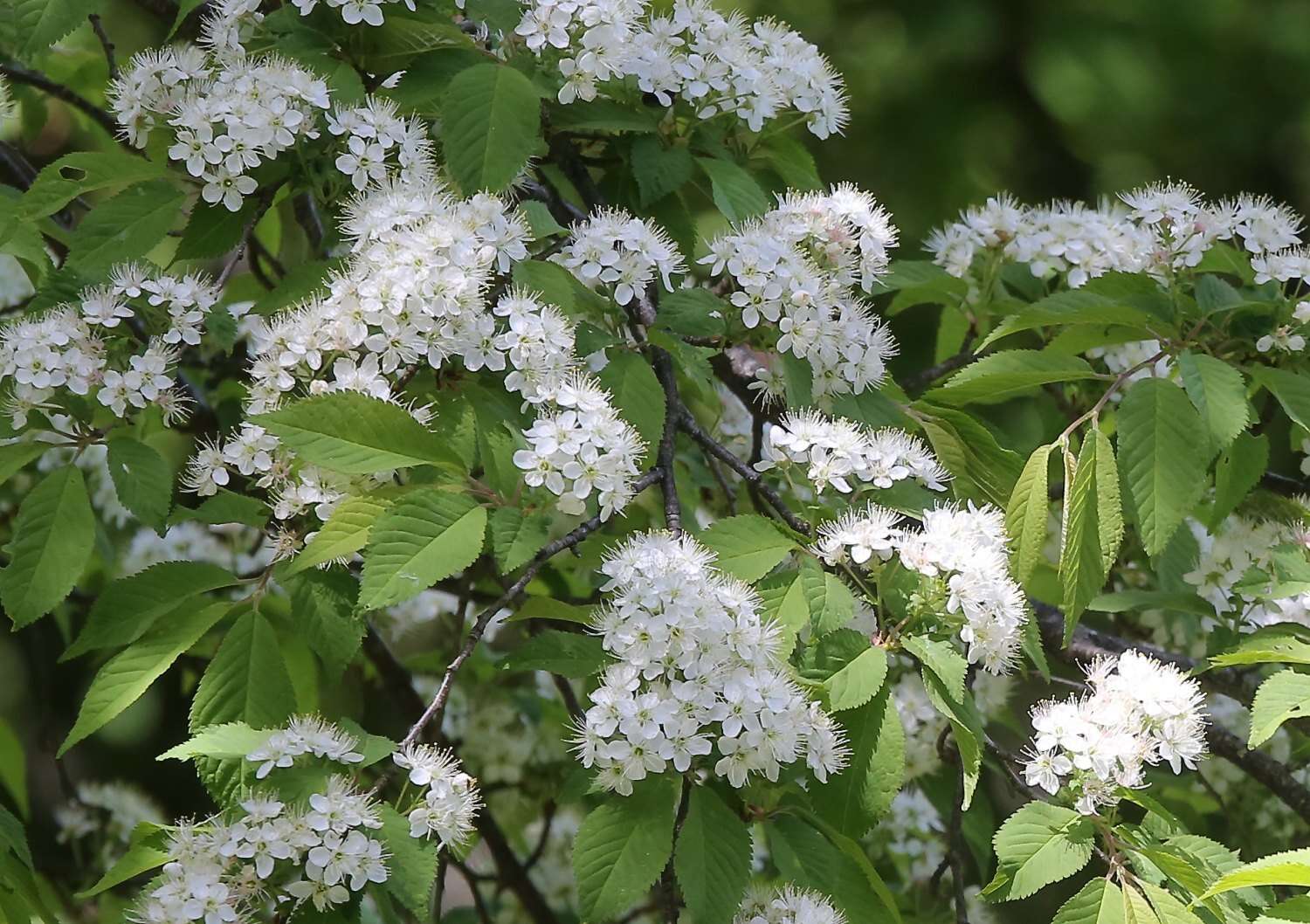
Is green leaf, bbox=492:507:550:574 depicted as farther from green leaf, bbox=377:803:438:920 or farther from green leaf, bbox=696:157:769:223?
green leaf, bbox=696:157:769:223

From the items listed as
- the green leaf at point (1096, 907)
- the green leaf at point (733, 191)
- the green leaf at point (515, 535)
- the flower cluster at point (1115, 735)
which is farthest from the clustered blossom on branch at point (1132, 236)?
the green leaf at point (515, 535)

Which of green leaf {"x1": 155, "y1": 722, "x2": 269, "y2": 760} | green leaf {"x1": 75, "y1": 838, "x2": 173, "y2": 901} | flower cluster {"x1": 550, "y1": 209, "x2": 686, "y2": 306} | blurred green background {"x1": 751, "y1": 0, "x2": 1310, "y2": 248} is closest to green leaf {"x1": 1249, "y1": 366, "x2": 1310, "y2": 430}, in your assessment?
flower cluster {"x1": 550, "y1": 209, "x2": 686, "y2": 306}

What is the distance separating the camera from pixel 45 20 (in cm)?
167

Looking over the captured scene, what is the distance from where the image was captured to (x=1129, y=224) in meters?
2.17

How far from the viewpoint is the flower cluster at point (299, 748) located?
1.28m

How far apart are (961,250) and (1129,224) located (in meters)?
0.26

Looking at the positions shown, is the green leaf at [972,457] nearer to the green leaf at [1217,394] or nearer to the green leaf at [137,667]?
the green leaf at [1217,394]

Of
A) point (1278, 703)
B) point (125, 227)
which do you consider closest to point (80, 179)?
point (125, 227)

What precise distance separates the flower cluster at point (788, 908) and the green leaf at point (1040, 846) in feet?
0.56

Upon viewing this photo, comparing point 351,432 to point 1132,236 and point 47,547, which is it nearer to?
point 47,547

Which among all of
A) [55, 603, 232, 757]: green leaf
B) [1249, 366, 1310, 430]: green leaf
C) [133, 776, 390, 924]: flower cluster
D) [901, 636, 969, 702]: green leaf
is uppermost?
[1249, 366, 1310, 430]: green leaf

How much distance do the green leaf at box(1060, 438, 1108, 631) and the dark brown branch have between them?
56.8 inches

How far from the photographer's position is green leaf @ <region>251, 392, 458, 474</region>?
1367mm

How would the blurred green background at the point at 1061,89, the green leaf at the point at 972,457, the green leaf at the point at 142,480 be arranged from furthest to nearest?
1. the blurred green background at the point at 1061,89
2. the green leaf at the point at 972,457
3. the green leaf at the point at 142,480
